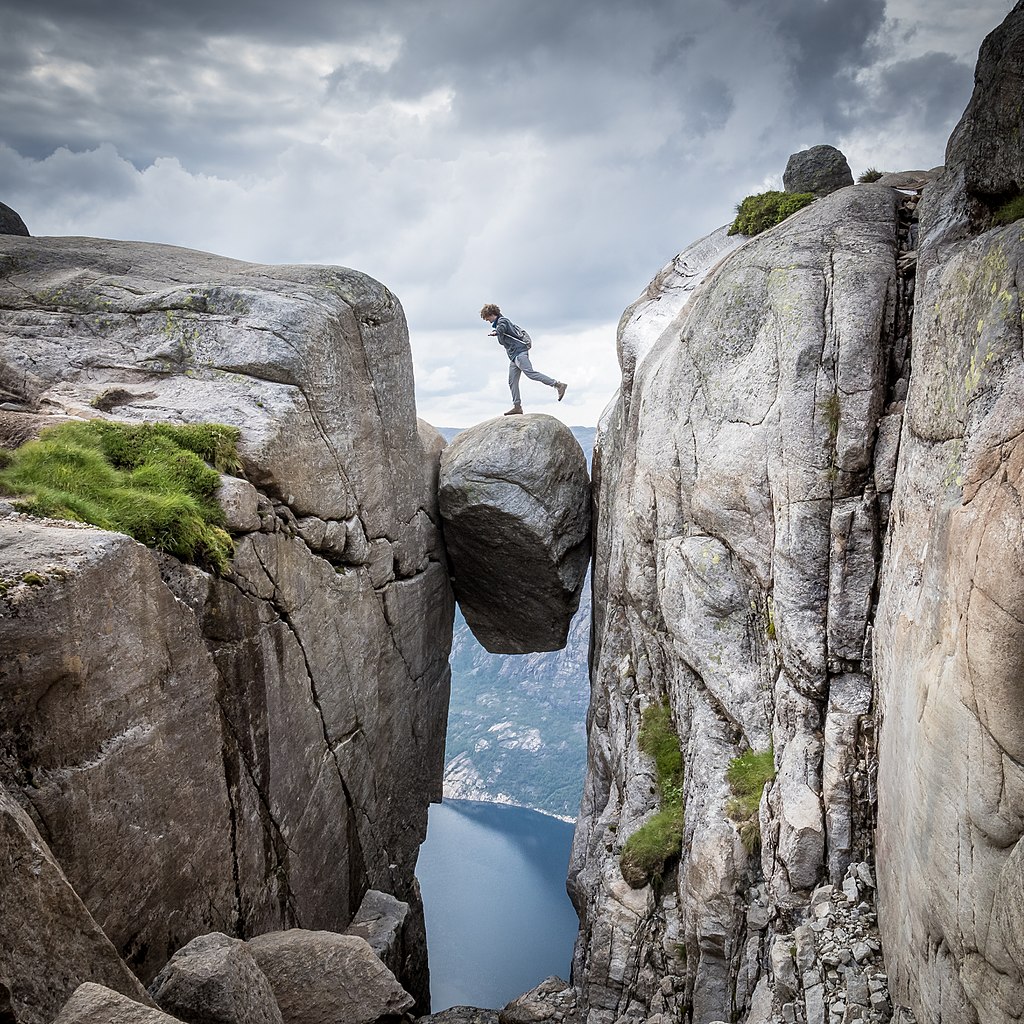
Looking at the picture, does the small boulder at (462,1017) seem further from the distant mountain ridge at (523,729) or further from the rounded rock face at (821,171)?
the distant mountain ridge at (523,729)

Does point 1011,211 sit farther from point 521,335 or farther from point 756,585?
point 521,335

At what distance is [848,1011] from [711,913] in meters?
3.86

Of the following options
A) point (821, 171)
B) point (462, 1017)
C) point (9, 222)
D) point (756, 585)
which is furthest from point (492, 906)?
point (821, 171)

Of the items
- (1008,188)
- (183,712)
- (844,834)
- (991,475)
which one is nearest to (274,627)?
(183,712)

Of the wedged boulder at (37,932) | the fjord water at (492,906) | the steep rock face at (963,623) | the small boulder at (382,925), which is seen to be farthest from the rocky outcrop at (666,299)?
the fjord water at (492,906)

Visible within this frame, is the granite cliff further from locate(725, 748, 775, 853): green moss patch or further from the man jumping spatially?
the man jumping

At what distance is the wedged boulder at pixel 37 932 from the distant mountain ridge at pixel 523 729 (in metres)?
63.3

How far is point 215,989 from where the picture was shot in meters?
7.29

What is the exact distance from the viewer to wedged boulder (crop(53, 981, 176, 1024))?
5.31 m

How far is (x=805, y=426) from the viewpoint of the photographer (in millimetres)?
12516

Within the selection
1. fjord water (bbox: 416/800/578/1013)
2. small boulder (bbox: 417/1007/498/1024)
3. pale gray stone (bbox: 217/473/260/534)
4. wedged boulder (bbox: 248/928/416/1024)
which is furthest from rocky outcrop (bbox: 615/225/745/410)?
fjord water (bbox: 416/800/578/1013)

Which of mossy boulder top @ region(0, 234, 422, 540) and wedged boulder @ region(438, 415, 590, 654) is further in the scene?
wedged boulder @ region(438, 415, 590, 654)

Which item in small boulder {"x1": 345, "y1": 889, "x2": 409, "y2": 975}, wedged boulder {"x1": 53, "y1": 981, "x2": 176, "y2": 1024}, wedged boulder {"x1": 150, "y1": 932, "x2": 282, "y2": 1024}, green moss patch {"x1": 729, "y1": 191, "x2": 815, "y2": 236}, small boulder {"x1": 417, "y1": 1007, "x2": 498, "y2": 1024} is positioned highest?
green moss patch {"x1": 729, "y1": 191, "x2": 815, "y2": 236}

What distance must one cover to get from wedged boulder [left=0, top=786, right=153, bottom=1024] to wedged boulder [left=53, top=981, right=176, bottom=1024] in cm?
40
